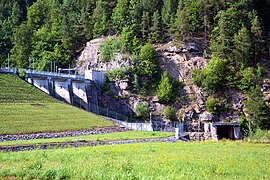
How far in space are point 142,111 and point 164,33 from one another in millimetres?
20688

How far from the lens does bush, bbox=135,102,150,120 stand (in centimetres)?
6731

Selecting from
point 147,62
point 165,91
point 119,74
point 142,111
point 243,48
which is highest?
point 243,48

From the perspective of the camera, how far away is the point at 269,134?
164ft

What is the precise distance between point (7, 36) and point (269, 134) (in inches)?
2812

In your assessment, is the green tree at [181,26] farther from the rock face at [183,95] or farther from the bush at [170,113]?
the bush at [170,113]

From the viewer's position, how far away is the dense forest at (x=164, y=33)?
67250 mm

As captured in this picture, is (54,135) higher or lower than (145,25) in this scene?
lower

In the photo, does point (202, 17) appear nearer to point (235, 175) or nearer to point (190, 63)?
point (190, 63)

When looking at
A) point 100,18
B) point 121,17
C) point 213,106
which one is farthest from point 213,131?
point 100,18

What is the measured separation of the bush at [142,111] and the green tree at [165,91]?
3265 mm

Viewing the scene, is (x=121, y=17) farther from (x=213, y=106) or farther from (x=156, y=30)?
(x=213, y=106)

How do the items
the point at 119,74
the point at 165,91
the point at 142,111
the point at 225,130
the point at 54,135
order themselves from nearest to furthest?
1. the point at 54,135
2. the point at 225,130
3. the point at 142,111
4. the point at 165,91
5. the point at 119,74

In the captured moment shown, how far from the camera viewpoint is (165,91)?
67.9 m

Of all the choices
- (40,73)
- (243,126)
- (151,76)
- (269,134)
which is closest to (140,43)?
(151,76)
